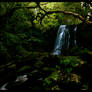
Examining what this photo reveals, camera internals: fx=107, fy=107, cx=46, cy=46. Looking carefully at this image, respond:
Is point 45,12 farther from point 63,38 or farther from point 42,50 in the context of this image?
point 42,50

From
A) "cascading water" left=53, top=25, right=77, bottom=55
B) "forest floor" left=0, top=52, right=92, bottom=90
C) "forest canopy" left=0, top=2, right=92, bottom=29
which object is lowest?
"forest floor" left=0, top=52, right=92, bottom=90

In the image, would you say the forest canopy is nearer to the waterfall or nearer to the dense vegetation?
the dense vegetation

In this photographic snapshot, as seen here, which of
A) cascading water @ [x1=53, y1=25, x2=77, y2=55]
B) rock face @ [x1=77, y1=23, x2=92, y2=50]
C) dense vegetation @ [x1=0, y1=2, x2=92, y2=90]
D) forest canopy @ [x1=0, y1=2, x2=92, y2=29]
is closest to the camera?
forest canopy @ [x1=0, y1=2, x2=92, y2=29]

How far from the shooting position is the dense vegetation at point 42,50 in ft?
23.1

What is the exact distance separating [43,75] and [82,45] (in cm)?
635

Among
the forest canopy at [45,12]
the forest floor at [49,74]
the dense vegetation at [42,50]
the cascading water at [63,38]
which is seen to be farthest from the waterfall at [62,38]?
the forest floor at [49,74]

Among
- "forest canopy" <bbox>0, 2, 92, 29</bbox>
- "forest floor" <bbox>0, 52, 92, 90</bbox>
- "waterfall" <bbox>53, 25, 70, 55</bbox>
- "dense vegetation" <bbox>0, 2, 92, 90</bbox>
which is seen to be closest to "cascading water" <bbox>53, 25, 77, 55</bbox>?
"waterfall" <bbox>53, 25, 70, 55</bbox>

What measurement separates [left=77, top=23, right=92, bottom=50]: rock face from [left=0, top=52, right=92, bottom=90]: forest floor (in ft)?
9.81

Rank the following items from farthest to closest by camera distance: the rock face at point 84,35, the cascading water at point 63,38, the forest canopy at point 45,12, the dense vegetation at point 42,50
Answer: the cascading water at point 63,38 → the rock face at point 84,35 → the dense vegetation at point 42,50 → the forest canopy at point 45,12

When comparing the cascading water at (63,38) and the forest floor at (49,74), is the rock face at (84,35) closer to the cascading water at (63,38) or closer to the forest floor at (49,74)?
the cascading water at (63,38)

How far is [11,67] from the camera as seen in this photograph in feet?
32.7

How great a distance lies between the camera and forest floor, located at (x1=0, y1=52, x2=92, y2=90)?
279 inches

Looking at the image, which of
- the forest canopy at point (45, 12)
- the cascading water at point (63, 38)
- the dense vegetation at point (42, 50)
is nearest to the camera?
the forest canopy at point (45, 12)

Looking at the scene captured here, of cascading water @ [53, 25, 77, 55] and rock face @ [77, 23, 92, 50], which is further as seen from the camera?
cascading water @ [53, 25, 77, 55]
